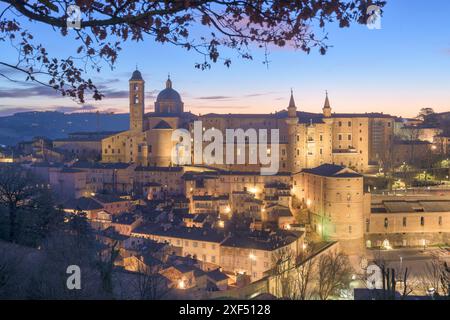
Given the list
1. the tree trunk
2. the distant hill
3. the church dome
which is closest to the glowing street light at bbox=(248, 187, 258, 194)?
the church dome

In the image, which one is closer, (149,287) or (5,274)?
(5,274)

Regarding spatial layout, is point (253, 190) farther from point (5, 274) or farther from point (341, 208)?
point (5, 274)

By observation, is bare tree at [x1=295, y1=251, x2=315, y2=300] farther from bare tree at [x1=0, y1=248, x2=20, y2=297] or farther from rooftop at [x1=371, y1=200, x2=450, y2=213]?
rooftop at [x1=371, y1=200, x2=450, y2=213]

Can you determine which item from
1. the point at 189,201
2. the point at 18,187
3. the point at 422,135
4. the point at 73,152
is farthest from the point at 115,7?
the point at 422,135

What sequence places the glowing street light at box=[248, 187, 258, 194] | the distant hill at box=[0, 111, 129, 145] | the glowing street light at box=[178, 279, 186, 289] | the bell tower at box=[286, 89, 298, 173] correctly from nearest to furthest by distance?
the glowing street light at box=[178, 279, 186, 289], the glowing street light at box=[248, 187, 258, 194], the bell tower at box=[286, 89, 298, 173], the distant hill at box=[0, 111, 129, 145]

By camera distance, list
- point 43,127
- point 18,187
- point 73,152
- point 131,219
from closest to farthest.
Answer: point 18,187 → point 131,219 → point 73,152 → point 43,127

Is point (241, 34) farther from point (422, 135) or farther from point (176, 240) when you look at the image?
point (422, 135)

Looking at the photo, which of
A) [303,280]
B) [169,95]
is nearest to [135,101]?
[169,95]

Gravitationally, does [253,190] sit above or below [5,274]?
below
